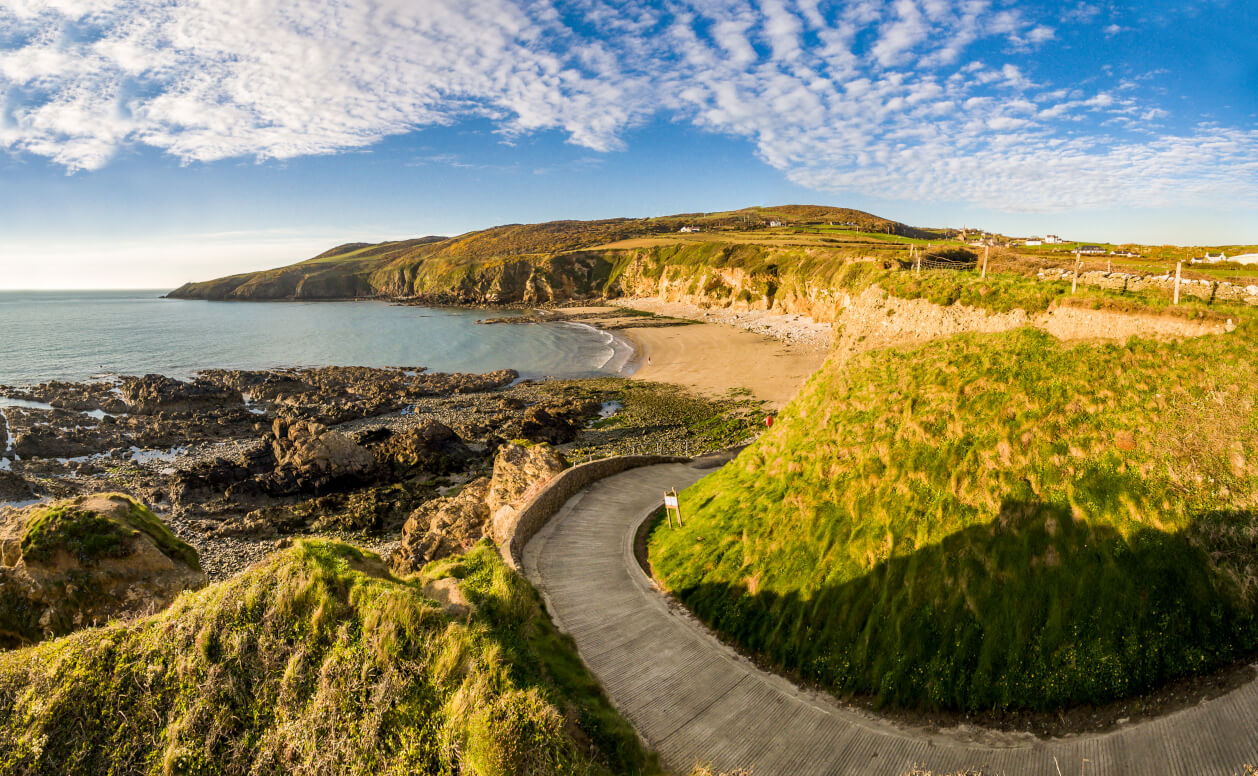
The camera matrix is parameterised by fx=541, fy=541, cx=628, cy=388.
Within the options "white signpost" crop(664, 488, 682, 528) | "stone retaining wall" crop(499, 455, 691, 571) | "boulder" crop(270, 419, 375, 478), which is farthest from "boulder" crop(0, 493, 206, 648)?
"white signpost" crop(664, 488, 682, 528)

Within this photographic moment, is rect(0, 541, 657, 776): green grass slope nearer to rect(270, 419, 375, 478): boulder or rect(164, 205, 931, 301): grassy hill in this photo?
rect(270, 419, 375, 478): boulder

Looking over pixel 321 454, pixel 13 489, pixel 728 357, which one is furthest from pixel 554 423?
pixel 13 489

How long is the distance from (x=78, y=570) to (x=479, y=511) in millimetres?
11158

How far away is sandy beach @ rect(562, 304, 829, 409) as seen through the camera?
47.9 meters

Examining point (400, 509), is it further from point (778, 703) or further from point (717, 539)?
point (778, 703)

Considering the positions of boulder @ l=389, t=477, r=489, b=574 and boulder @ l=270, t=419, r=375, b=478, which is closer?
boulder @ l=389, t=477, r=489, b=574

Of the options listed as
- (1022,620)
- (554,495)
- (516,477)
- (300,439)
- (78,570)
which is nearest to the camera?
(1022,620)

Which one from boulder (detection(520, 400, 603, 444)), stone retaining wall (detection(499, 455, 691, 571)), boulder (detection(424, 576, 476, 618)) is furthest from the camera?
boulder (detection(520, 400, 603, 444))

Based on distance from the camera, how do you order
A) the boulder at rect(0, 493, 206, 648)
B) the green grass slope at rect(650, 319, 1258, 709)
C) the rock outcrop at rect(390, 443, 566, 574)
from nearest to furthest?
the green grass slope at rect(650, 319, 1258, 709), the boulder at rect(0, 493, 206, 648), the rock outcrop at rect(390, 443, 566, 574)

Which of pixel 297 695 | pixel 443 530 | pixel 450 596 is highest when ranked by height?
pixel 450 596

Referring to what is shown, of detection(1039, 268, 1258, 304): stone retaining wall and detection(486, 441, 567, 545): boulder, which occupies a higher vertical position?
detection(1039, 268, 1258, 304): stone retaining wall

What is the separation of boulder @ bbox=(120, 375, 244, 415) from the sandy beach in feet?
123

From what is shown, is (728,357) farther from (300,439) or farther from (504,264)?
(504,264)

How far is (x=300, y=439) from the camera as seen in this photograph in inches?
1206
